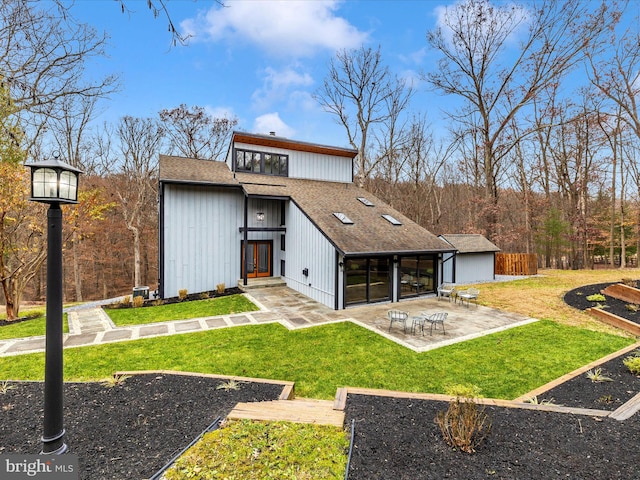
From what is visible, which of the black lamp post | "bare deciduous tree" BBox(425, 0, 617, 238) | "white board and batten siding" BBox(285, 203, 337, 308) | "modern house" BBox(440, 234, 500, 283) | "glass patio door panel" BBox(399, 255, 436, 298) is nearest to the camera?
the black lamp post

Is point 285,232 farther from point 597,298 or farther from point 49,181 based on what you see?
point 597,298

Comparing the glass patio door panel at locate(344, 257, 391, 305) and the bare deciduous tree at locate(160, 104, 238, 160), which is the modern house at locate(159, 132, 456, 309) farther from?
the bare deciduous tree at locate(160, 104, 238, 160)

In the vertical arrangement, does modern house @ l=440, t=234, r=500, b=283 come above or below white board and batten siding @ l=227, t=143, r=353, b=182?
below

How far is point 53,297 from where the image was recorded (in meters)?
2.79

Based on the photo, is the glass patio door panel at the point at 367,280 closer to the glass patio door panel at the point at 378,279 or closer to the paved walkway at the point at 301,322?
the glass patio door panel at the point at 378,279

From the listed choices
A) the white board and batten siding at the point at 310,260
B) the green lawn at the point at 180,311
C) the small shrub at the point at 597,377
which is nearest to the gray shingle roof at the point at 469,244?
the white board and batten siding at the point at 310,260

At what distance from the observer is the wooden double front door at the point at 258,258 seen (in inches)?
574

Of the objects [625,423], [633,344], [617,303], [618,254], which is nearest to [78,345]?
[625,423]

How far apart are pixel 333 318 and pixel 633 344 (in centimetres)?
723

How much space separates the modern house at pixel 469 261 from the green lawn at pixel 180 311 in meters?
10.2

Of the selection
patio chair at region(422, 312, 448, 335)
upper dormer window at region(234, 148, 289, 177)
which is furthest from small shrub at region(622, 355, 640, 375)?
upper dormer window at region(234, 148, 289, 177)

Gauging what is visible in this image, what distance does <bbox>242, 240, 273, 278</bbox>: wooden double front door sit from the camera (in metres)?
14.6

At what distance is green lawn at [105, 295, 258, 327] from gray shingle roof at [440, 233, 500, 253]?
35.3ft

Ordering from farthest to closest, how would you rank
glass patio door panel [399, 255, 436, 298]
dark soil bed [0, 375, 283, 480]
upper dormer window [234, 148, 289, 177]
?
1. upper dormer window [234, 148, 289, 177]
2. glass patio door panel [399, 255, 436, 298]
3. dark soil bed [0, 375, 283, 480]
